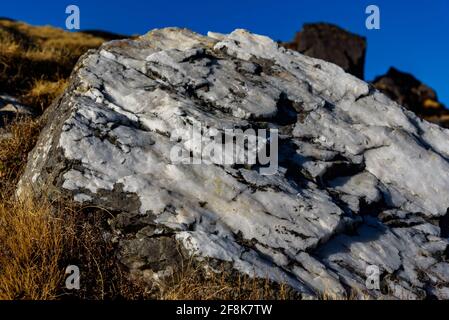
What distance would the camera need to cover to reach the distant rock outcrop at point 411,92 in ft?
163

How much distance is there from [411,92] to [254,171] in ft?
160

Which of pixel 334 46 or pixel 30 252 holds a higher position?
pixel 334 46

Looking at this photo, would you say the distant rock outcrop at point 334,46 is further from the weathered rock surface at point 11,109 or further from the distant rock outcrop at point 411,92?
the weathered rock surface at point 11,109

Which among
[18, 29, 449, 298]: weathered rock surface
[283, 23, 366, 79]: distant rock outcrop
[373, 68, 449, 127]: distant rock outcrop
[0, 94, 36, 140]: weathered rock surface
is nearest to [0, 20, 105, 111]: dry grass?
[0, 94, 36, 140]: weathered rock surface

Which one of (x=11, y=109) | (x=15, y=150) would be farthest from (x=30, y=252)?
(x=11, y=109)

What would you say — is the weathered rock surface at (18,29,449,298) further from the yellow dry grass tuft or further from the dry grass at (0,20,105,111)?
the dry grass at (0,20,105,111)

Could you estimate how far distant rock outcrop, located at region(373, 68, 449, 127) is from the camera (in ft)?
163

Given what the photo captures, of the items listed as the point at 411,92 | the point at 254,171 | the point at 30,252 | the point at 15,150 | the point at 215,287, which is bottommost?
the point at 215,287

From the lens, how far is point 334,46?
140ft

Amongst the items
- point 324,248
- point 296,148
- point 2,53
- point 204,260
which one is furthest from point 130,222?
point 2,53

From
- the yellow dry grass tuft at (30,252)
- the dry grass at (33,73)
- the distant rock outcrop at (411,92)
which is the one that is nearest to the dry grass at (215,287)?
the yellow dry grass tuft at (30,252)

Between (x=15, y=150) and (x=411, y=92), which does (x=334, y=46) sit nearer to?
(x=411, y=92)

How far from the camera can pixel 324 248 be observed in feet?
24.0

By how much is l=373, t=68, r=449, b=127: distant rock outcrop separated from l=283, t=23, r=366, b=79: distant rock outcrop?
6.75m
